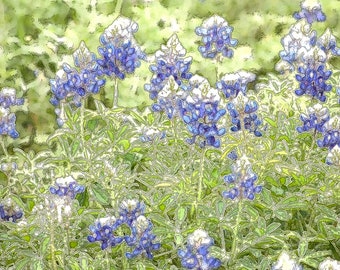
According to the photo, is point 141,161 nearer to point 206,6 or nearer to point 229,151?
point 229,151

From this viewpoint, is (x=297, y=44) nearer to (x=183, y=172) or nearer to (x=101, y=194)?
(x=183, y=172)

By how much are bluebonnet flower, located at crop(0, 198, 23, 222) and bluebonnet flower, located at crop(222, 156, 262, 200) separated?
92 centimetres

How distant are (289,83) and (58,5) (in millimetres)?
2131

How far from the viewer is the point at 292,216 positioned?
2.92 metres

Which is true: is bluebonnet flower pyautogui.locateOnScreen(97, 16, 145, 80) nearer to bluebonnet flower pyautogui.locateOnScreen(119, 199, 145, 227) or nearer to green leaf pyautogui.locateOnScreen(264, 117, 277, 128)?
green leaf pyautogui.locateOnScreen(264, 117, 277, 128)

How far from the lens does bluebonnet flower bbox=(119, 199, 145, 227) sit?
2.58 metres

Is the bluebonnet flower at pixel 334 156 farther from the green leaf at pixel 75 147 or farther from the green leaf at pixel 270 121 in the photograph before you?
A: the green leaf at pixel 75 147

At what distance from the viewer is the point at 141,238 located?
8.48 ft

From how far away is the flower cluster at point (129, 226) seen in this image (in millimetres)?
2559

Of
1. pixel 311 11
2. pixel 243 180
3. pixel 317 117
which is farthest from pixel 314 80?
pixel 243 180

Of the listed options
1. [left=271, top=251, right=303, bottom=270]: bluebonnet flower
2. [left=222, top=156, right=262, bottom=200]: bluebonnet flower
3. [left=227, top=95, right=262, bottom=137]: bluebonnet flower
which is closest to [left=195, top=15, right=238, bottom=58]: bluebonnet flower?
[left=227, top=95, right=262, bottom=137]: bluebonnet flower

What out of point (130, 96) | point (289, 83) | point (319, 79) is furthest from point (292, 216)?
point (130, 96)

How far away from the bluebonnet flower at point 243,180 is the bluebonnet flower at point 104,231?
1.17ft

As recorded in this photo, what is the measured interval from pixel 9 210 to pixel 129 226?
63 cm
